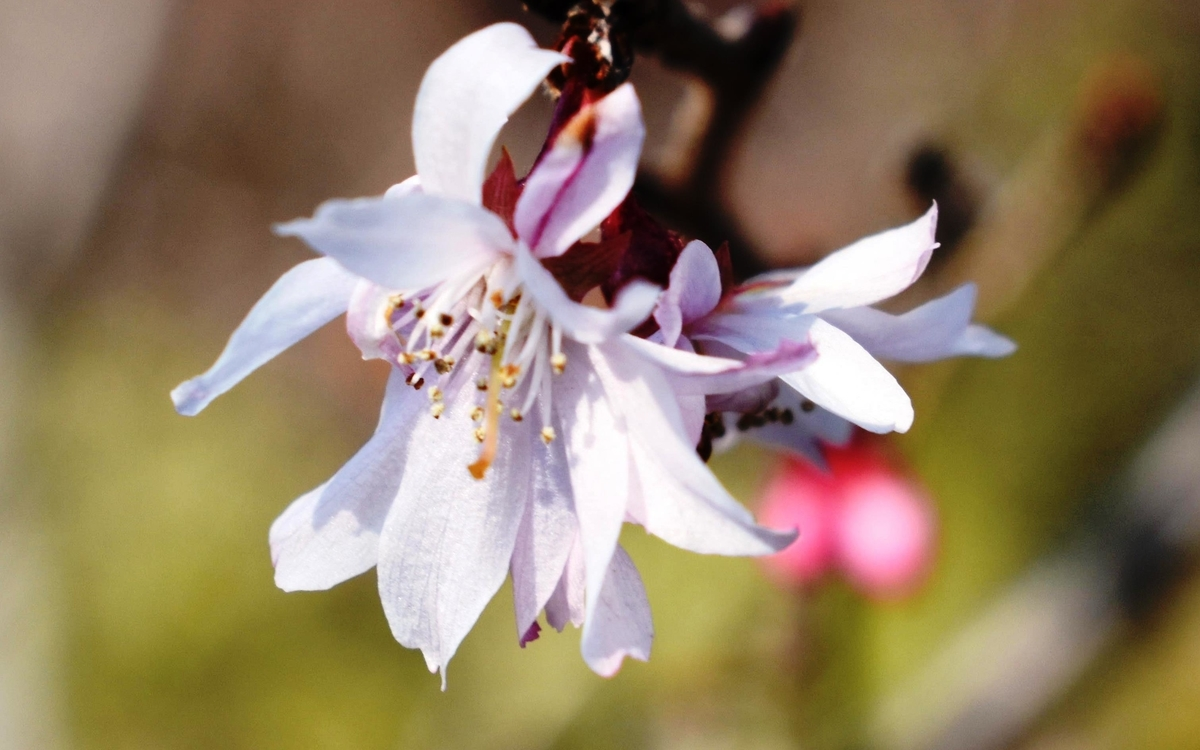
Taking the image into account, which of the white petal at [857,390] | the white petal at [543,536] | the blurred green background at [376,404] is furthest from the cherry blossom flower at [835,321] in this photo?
the blurred green background at [376,404]

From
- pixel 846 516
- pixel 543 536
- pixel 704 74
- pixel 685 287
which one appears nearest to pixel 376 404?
pixel 846 516

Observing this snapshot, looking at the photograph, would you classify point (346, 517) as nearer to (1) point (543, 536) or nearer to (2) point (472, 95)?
(1) point (543, 536)

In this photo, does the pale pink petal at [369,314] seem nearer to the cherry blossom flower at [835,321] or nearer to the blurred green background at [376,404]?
the cherry blossom flower at [835,321]

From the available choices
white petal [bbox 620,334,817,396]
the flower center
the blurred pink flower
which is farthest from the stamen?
the blurred pink flower

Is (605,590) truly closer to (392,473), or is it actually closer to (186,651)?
(392,473)

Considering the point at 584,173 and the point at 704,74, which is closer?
the point at 584,173

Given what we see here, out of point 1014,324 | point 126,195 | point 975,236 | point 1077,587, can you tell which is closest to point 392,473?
point 975,236
